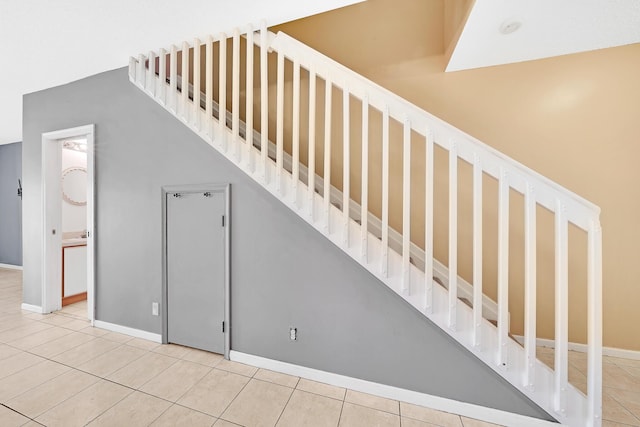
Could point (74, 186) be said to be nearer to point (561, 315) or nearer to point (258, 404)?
point (258, 404)

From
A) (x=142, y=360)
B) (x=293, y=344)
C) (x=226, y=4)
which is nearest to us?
(x=226, y=4)

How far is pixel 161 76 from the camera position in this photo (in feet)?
8.00

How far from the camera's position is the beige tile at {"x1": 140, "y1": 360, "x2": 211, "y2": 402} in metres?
1.81

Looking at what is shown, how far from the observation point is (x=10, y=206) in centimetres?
542

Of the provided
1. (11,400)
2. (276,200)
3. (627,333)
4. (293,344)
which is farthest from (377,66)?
(11,400)

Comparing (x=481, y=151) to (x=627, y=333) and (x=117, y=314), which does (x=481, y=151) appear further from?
(x=117, y=314)

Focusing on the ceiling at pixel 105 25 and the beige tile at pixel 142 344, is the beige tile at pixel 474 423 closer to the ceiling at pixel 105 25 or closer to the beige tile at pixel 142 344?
the beige tile at pixel 142 344

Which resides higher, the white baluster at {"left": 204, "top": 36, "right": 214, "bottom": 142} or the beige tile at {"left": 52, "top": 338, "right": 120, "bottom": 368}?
the white baluster at {"left": 204, "top": 36, "right": 214, "bottom": 142}

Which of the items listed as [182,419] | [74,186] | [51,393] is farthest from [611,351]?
[74,186]

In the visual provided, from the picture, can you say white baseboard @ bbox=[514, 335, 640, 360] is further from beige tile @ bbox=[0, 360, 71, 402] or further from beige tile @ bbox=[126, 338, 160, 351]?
beige tile @ bbox=[0, 360, 71, 402]

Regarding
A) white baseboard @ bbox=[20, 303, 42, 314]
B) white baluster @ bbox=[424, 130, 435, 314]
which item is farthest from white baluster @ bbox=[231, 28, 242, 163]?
white baseboard @ bbox=[20, 303, 42, 314]

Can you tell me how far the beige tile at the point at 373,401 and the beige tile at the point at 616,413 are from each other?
134cm

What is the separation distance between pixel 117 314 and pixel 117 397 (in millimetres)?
1221

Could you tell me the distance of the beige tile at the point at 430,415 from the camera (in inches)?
61.4
